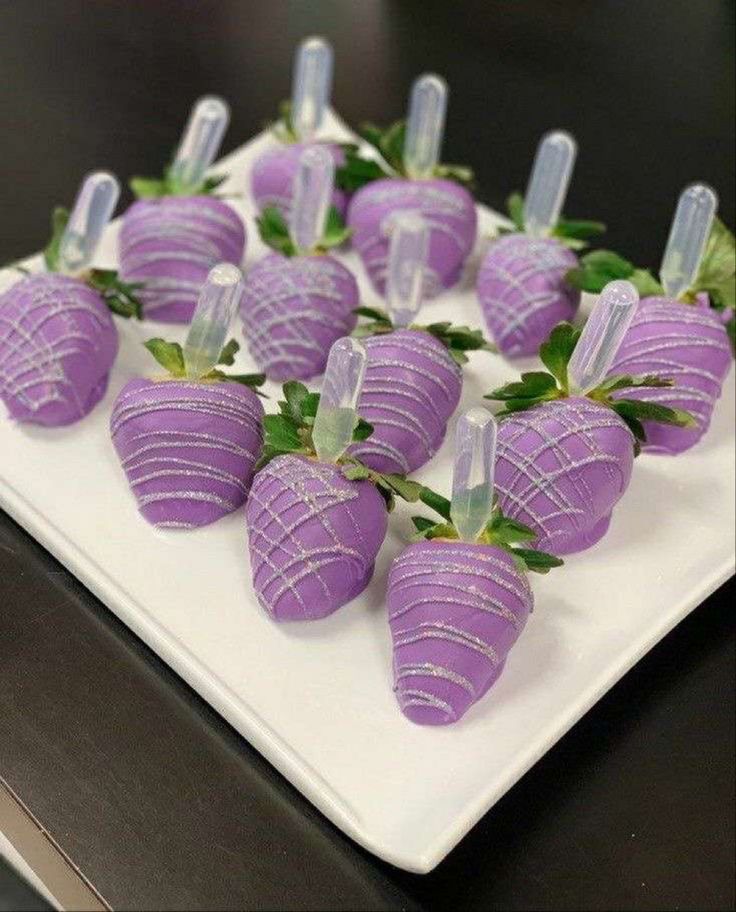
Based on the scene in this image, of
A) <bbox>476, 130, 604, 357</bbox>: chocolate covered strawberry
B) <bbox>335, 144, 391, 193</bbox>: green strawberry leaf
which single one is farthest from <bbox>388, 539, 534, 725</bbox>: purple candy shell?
<bbox>335, 144, 391, 193</bbox>: green strawberry leaf

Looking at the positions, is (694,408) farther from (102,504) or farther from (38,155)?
(38,155)

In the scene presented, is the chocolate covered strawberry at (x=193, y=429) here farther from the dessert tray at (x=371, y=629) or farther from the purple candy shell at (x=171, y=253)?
the purple candy shell at (x=171, y=253)

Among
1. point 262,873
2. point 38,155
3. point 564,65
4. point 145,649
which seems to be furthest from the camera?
point 564,65

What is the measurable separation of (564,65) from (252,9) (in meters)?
0.40

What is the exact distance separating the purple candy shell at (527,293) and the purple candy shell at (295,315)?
136mm

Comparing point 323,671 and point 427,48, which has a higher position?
point 427,48

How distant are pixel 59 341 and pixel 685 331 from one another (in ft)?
1.66

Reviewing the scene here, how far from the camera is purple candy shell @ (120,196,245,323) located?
116cm

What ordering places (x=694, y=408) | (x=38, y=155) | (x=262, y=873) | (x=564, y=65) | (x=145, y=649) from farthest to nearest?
(x=564, y=65), (x=38, y=155), (x=694, y=408), (x=145, y=649), (x=262, y=873)

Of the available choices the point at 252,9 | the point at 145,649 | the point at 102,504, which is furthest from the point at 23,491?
the point at 252,9

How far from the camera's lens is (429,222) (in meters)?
1.21

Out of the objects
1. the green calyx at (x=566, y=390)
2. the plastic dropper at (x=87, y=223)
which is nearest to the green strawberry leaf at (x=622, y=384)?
the green calyx at (x=566, y=390)

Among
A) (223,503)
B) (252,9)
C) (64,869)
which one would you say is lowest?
(64,869)

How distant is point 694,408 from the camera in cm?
105
